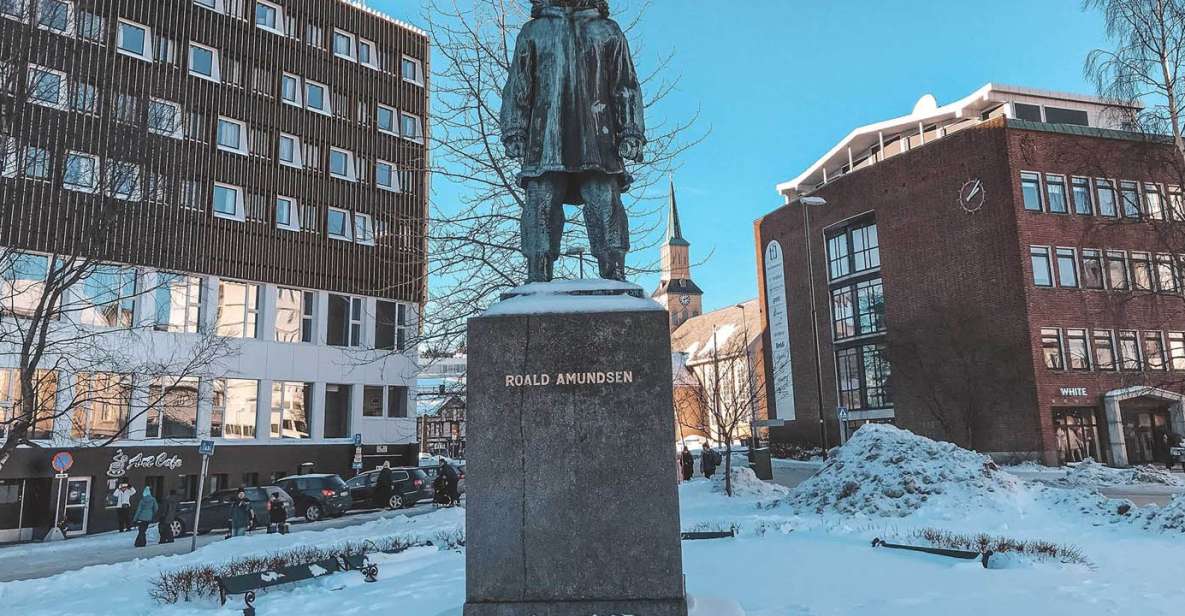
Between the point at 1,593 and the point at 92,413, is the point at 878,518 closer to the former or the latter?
the point at 1,593

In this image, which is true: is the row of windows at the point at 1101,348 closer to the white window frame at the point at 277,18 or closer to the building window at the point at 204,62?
the white window frame at the point at 277,18

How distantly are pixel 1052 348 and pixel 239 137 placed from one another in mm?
35634

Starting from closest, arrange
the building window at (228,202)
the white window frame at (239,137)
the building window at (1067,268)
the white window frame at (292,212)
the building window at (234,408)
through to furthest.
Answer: the building window at (234,408) → the building window at (228,202) → the white window frame at (239,137) → the white window frame at (292,212) → the building window at (1067,268)

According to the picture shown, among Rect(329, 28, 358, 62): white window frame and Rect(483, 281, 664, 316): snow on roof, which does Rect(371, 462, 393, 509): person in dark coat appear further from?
Rect(483, 281, 664, 316): snow on roof

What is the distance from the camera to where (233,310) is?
31109 millimetres

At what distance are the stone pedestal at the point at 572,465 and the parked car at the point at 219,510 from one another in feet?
69.4

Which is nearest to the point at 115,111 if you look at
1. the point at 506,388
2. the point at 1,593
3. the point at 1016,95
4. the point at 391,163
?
the point at 1,593

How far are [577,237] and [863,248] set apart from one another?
30.7 metres

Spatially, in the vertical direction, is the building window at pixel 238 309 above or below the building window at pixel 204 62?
below

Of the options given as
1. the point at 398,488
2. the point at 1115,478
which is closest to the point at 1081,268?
the point at 1115,478

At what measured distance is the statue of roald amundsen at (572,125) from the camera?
6320 mm

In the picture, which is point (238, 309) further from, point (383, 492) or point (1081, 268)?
point (1081, 268)

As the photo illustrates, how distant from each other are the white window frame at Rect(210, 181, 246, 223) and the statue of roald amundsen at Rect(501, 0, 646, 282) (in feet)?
93.0

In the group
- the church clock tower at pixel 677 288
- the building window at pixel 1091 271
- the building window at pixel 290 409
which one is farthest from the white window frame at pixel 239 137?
the church clock tower at pixel 677 288
